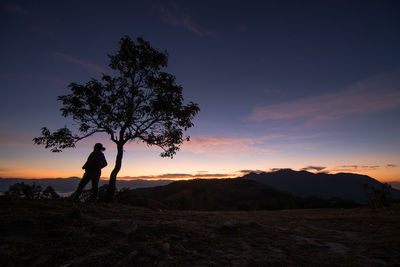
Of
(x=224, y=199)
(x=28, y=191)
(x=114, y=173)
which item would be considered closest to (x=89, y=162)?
(x=114, y=173)

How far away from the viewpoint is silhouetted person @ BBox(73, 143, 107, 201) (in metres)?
9.42

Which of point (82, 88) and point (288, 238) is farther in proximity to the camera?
point (82, 88)

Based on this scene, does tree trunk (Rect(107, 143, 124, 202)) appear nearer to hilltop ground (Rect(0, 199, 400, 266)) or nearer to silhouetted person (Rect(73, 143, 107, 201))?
silhouetted person (Rect(73, 143, 107, 201))

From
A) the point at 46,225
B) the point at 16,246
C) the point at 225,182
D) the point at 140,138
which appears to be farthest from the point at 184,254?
the point at 225,182

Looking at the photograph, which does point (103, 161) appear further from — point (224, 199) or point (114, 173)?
point (224, 199)

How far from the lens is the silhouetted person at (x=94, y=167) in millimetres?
9422

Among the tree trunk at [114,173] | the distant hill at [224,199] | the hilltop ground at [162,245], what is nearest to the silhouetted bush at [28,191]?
the tree trunk at [114,173]

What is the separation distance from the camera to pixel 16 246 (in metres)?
3.45

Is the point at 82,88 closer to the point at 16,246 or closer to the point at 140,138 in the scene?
the point at 140,138

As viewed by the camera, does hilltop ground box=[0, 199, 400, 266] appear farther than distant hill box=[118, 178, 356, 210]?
No

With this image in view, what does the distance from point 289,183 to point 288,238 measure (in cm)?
15111

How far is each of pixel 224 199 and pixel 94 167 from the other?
4066cm

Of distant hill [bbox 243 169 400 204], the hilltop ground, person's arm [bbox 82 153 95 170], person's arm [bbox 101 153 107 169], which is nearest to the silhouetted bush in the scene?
person's arm [bbox 82 153 95 170]

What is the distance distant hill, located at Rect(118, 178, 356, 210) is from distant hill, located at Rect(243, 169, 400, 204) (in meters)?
71.5
